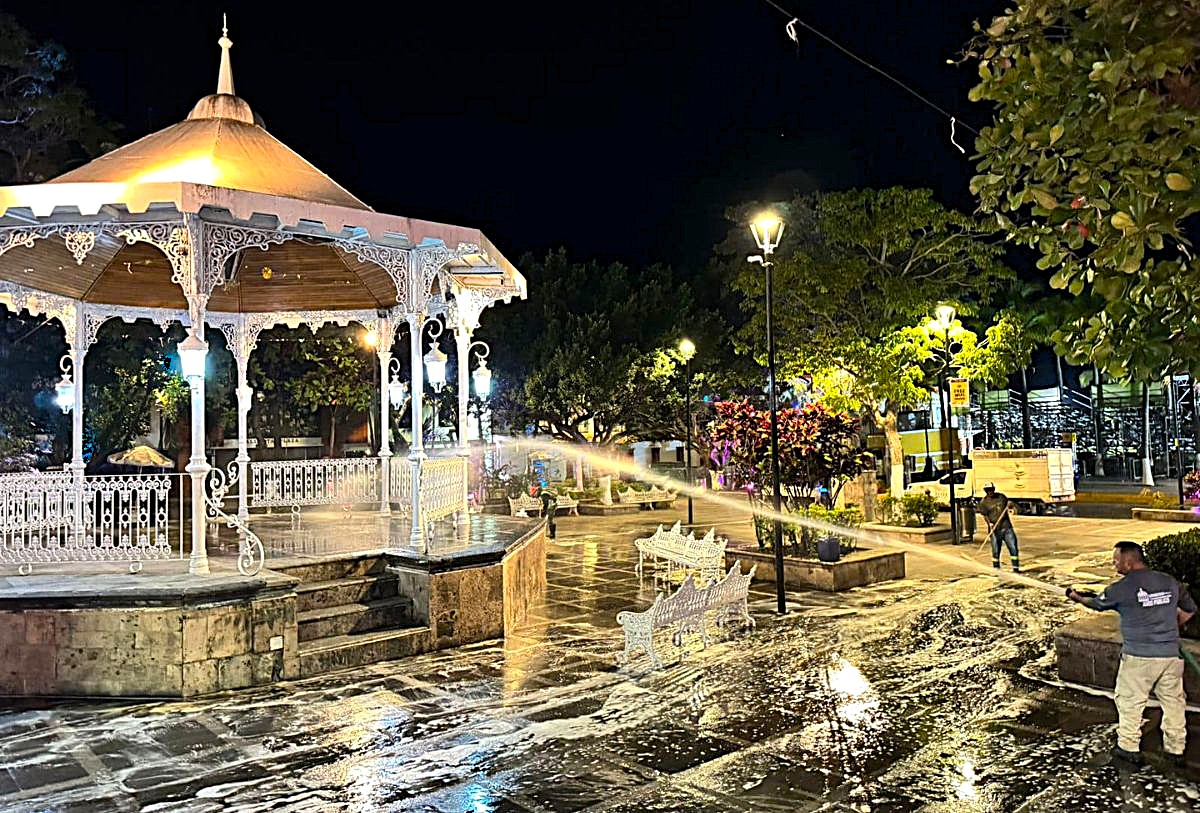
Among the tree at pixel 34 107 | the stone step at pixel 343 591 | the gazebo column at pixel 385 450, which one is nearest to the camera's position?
the stone step at pixel 343 591

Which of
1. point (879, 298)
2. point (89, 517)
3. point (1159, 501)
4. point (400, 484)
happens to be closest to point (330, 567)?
point (89, 517)

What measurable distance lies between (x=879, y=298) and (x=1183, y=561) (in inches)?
552

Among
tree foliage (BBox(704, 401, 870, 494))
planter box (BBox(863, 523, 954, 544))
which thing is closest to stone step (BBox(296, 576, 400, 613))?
tree foliage (BBox(704, 401, 870, 494))

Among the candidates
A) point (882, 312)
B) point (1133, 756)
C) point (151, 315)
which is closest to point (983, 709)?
point (1133, 756)

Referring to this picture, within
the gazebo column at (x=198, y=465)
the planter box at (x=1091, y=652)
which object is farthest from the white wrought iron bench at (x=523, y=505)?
the planter box at (x=1091, y=652)

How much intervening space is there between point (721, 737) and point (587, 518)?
18.8m

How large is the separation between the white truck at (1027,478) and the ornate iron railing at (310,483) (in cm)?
1566

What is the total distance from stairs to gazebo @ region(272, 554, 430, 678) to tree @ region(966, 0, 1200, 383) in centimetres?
725

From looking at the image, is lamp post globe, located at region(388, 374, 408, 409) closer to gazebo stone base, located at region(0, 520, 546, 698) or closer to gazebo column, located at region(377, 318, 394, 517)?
gazebo column, located at region(377, 318, 394, 517)

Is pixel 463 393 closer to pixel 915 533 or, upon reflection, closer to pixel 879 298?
pixel 915 533

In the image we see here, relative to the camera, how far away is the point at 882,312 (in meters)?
21.6

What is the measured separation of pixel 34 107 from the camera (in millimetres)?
17828

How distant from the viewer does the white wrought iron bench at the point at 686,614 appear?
29.6 ft

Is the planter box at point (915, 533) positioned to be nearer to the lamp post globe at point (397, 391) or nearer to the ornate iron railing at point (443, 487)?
the ornate iron railing at point (443, 487)
